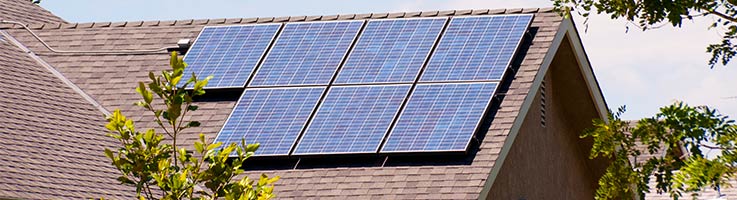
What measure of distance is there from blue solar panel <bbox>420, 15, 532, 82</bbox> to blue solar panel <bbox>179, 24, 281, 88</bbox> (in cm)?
246

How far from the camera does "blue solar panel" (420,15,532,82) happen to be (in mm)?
18453

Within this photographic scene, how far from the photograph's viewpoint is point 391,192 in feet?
55.0

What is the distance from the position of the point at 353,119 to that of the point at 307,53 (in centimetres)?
201

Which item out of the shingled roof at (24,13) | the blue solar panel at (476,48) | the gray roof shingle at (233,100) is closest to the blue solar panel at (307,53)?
the gray roof shingle at (233,100)

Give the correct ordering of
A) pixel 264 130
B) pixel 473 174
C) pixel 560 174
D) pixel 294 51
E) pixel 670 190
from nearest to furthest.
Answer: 1. pixel 670 190
2. pixel 473 174
3. pixel 264 130
4. pixel 294 51
5. pixel 560 174

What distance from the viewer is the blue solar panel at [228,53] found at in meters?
19.5

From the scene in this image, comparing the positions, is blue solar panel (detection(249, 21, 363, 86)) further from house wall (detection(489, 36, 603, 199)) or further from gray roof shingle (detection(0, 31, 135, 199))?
house wall (detection(489, 36, 603, 199))

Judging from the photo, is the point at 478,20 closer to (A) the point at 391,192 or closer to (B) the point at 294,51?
(B) the point at 294,51

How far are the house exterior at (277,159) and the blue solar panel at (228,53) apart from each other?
251 mm

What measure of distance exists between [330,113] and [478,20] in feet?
9.14

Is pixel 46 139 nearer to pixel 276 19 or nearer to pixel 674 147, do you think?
pixel 276 19

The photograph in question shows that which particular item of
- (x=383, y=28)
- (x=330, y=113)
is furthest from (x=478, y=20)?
(x=330, y=113)

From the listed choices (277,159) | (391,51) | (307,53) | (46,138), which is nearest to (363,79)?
(391,51)

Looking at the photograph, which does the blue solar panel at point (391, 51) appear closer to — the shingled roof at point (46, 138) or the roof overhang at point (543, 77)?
the roof overhang at point (543, 77)
